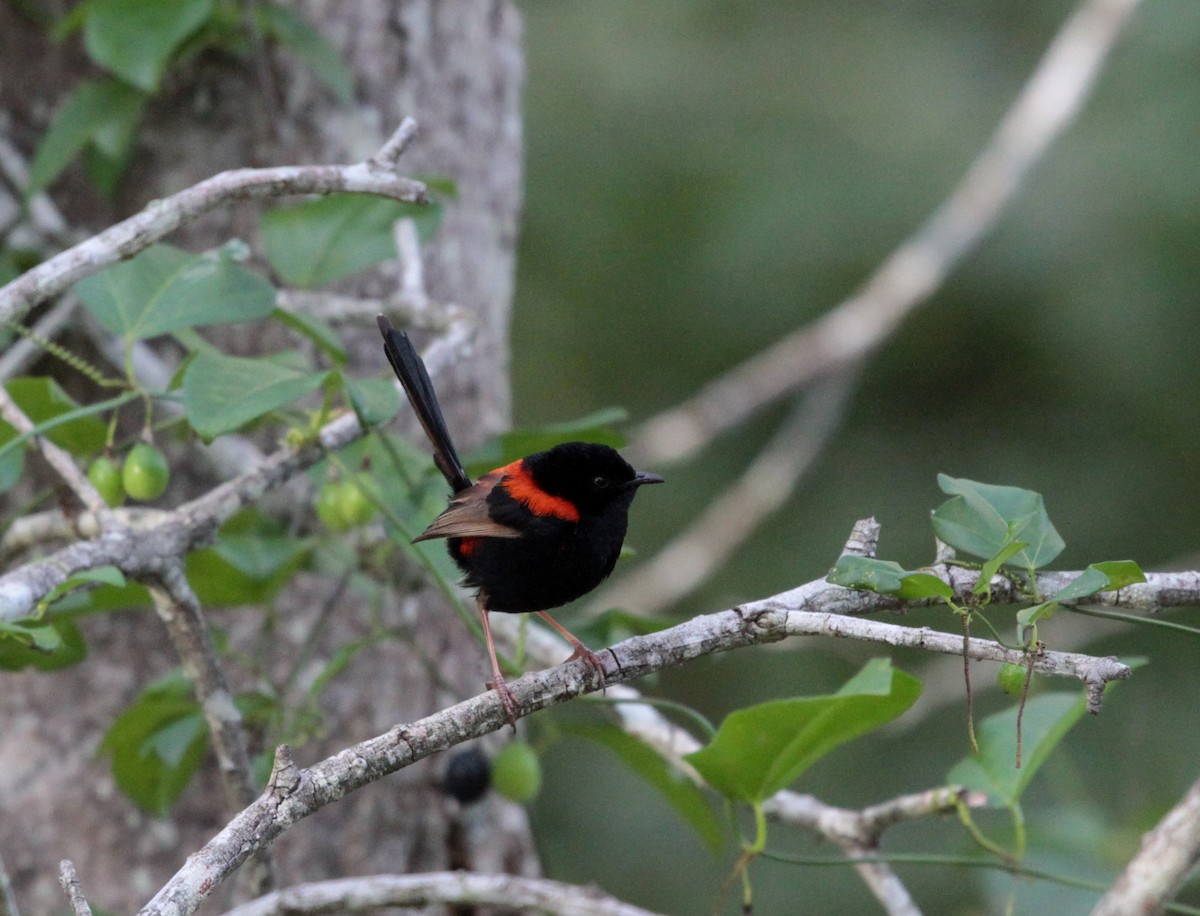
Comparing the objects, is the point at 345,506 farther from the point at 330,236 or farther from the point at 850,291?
the point at 850,291

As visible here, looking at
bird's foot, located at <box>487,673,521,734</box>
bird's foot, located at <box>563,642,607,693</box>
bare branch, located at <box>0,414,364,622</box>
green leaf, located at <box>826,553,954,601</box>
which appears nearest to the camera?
green leaf, located at <box>826,553,954,601</box>

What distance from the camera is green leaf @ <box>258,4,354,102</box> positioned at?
11.8ft

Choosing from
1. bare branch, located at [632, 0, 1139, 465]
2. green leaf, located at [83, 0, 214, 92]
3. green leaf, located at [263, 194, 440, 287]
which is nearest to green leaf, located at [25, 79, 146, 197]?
green leaf, located at [83, 0, 214, 92]

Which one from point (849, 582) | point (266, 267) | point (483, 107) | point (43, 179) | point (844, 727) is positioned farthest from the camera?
point (483, 107)

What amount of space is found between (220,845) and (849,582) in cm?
96

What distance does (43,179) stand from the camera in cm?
352

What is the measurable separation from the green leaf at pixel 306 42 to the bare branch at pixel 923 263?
118 inches

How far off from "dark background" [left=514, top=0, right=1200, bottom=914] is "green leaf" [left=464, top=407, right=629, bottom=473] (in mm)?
2998

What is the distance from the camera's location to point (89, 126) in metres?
3.52

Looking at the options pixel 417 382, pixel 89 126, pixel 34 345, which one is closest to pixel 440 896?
pixel 417 382

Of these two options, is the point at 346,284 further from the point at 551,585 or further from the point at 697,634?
the point at 697,634

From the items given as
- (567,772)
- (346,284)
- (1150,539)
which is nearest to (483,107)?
(346,284)

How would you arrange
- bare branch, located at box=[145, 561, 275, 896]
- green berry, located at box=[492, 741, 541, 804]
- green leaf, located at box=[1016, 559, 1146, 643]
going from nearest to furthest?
1. green leaf, located at box=[1016, 559, 1146, 643]
2. bare branch, located at box=[145, 561, 275, 896]
3. green berry, located at box=[492, 741, 541, 804]

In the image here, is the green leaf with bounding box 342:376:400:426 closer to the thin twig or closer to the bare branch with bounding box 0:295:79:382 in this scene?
the thin twig
